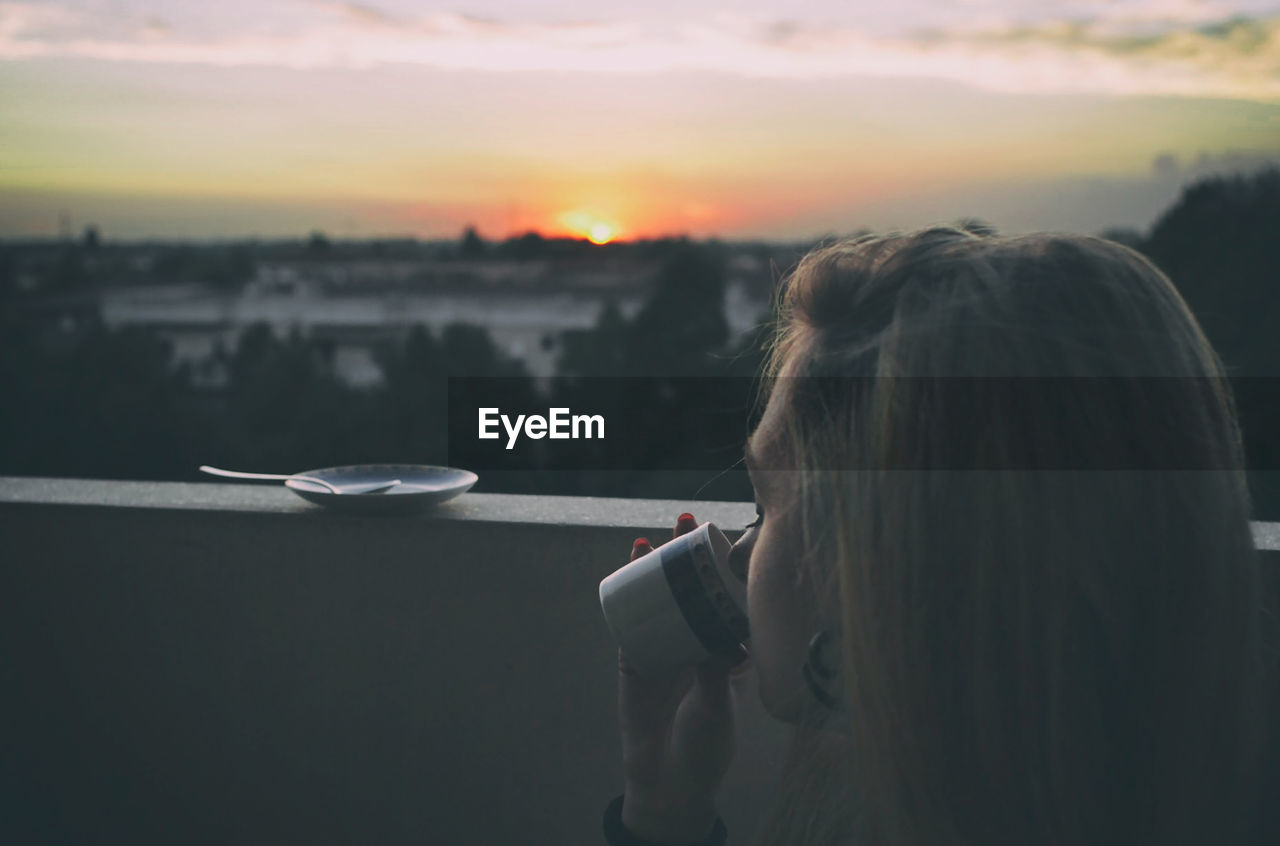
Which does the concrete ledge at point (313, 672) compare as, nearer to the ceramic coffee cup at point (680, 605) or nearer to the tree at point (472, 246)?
the ceramic coffee cup at point (680, 605)

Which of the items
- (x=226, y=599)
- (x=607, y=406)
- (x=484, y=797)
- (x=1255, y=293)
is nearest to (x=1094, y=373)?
(x=484, y=797)

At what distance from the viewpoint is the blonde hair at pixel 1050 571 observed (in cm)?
59

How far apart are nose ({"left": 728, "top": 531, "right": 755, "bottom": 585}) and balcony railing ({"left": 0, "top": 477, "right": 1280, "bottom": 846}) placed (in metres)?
0.50

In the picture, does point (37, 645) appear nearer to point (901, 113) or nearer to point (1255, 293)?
point (1255, 293)

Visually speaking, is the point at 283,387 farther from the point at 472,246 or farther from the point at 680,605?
the point at 680,605

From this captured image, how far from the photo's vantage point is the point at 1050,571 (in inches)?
23.1

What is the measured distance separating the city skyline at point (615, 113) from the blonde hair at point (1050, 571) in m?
10.4

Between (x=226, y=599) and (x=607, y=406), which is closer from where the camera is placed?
(x=226, y=599)

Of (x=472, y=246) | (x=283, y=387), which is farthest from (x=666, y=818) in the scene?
(x=472, y=246)

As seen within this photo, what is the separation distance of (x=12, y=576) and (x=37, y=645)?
113mm

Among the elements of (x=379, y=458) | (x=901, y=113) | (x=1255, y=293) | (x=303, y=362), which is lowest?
(x=379, y=458)

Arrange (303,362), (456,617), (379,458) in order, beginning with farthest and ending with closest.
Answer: (303,362), (379,458), (456,617)

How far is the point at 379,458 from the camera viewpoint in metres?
13.8

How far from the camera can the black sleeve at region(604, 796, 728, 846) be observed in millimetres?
1021
